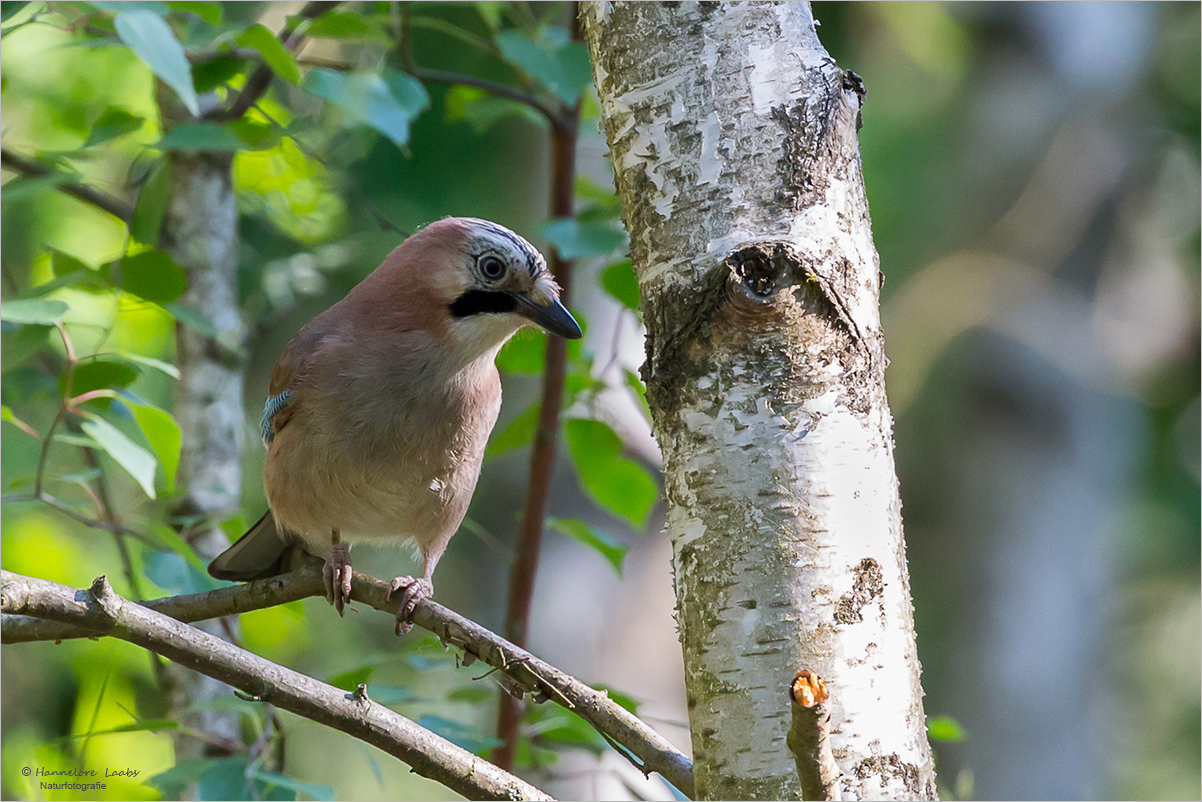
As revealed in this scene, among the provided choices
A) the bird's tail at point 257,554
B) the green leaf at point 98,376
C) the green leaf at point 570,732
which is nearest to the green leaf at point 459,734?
the green leaf at point 570,732

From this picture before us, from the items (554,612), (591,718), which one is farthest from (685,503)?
→ (554,612)

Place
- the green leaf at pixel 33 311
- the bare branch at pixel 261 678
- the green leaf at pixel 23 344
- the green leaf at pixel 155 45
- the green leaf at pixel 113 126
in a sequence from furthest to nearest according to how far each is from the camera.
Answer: the green leaf at pixel 113 126
the green leaf at pixel 23 344
the green leaf at pixel 33 311
the green leaf at pixel 155 45
the bare branch at pixel 261 678

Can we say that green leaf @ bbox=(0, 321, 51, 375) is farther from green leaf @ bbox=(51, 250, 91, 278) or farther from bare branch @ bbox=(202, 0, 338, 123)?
bare branch @ bbox=(202, 0, 338, 123)

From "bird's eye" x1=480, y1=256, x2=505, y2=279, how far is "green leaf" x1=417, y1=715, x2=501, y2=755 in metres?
1.07

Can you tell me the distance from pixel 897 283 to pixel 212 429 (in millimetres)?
6989

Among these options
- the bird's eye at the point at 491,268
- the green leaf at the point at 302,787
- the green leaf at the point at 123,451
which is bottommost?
the green leaf at the point at 302,787

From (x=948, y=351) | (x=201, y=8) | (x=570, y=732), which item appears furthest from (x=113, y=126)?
(x=948, y=351)

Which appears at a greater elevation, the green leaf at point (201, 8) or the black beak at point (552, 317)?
the green leaf at point (201, 8)

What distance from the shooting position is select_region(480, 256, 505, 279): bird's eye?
104 inches

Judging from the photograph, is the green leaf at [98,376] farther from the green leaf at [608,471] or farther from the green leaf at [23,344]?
the green leaf at [608,471]

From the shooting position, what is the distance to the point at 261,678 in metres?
1.66

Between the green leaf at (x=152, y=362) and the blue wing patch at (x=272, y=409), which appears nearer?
the green leaf at (x=152, y=362)

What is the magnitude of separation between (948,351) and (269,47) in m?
6.27

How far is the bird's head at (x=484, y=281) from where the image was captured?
8.57ft
